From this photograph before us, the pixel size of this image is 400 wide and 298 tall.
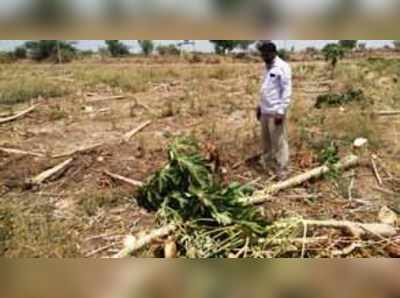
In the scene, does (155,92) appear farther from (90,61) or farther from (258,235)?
Answer: (258,235)

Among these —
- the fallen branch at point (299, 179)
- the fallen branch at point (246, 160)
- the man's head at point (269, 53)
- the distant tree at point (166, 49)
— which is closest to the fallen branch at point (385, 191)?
the fallen branch at point (299, 179)

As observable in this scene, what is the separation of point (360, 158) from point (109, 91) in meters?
4.48

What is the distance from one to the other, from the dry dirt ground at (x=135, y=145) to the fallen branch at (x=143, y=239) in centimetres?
10

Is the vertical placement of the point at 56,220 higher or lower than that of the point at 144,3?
lower

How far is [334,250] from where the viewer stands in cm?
212

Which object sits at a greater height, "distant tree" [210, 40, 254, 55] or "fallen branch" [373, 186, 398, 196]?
"distant tree" [210, 40, 254, 55]

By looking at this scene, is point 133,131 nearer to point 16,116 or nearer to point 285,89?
point 16,116

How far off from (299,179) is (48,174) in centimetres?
166

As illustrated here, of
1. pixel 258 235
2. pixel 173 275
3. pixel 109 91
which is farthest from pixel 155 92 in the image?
pixel 173 275

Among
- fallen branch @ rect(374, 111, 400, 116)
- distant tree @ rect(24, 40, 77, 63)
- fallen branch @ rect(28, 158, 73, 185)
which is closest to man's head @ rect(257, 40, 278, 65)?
distant tree @ rect(24, 40, 77, 63)

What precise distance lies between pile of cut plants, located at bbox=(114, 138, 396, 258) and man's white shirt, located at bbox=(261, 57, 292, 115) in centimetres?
65

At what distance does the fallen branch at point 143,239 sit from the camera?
2186 mm

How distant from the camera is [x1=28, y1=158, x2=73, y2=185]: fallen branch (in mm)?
3299

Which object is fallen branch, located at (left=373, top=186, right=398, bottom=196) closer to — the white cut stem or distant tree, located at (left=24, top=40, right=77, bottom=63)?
the white cut stem
